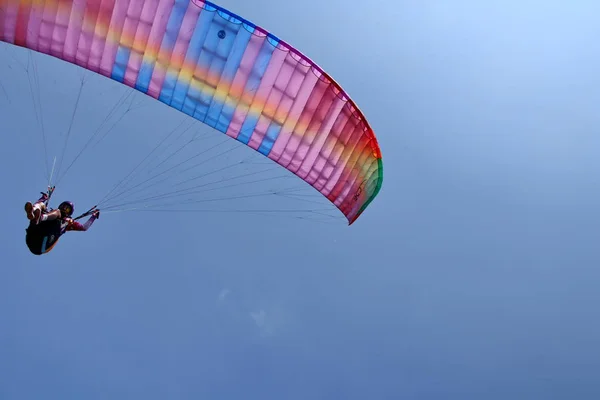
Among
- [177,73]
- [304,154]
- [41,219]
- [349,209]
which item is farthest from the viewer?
[349,209]

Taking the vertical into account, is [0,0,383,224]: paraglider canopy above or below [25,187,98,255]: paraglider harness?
above

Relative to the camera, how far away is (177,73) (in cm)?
870

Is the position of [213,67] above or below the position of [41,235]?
above

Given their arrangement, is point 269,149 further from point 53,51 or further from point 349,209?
point 53,51

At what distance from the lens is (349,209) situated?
10.2 meters

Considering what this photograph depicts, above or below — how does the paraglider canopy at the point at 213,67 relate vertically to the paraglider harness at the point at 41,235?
above

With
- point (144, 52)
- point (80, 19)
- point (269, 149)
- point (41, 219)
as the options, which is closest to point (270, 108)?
point (269, 149)

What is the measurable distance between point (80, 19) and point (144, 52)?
120 cm

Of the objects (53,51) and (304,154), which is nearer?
(53,51)

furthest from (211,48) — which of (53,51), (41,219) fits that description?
(41,219)

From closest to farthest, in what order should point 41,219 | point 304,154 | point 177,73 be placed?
1. point 41,219
2. point 177,73
3. point 304,154

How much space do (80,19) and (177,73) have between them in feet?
6.12

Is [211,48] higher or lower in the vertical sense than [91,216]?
higher

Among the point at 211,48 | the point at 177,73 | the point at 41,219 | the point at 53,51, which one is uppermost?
the point at 211,48
